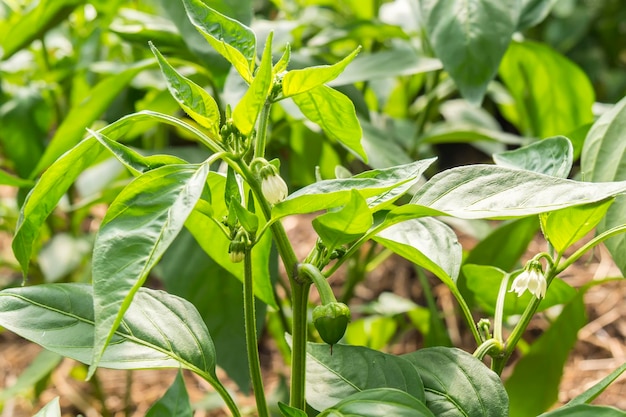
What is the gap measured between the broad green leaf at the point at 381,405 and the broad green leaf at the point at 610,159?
0.20 metres

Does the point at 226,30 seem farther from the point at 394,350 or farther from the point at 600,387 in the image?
the point at 394,350

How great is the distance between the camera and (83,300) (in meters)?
0.42

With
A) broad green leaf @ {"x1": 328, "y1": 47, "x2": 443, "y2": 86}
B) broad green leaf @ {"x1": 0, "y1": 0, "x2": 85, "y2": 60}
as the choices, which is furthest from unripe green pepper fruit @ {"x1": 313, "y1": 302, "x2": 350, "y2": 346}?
broad green leaf @ {"x1": 0, "y1": 0, "x2": 85, "y2": 60}

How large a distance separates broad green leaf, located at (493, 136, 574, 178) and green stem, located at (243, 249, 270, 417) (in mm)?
186

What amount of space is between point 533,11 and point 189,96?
0.45 m

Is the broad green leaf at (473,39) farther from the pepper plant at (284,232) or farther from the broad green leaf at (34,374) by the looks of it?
the broad green leaf at (34,374)

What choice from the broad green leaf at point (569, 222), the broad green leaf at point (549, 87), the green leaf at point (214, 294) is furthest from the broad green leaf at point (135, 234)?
the broad green leaf at point (549, 87)

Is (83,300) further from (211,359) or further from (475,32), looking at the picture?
(475,32)

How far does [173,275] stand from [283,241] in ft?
0.98

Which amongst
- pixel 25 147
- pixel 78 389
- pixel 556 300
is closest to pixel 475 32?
pixel 556 300

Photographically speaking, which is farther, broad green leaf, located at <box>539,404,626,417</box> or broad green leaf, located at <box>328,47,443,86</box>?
broad green leaf, located at <box>328,47,443,86</box>

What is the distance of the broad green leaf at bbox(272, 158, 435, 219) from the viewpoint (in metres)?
0.35

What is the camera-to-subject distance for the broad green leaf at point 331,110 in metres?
0.43

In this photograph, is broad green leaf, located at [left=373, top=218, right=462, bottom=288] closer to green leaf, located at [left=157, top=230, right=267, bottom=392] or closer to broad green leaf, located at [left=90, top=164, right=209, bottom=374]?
broad green leaf, located at [left=90, top=164, right=209, bottom=374]
